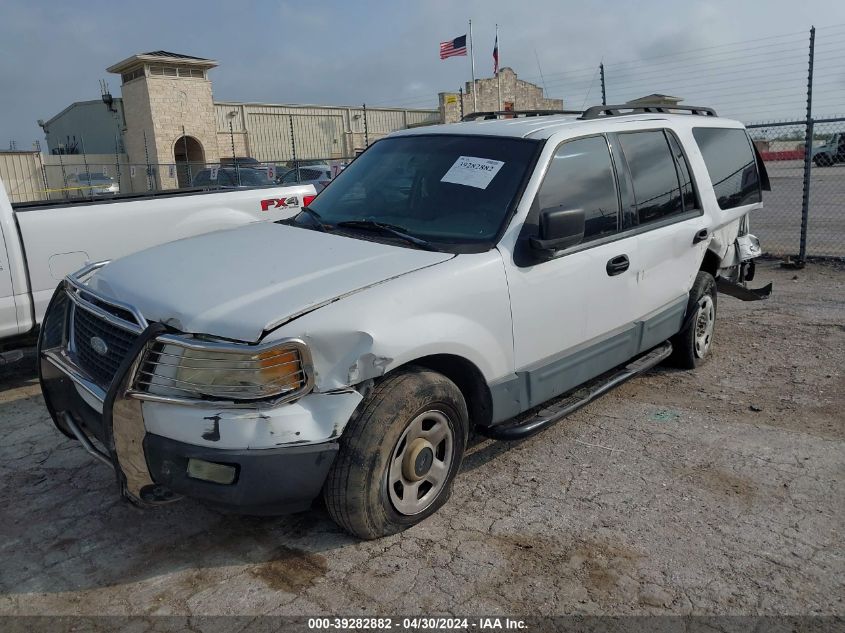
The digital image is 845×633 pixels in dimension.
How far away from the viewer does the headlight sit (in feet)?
8.95

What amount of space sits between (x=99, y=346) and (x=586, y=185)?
2726 mm

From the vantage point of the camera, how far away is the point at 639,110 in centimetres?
520

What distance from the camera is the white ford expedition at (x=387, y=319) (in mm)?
2783

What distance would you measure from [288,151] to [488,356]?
143ft

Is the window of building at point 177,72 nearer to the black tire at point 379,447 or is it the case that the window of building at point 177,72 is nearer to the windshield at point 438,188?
the windshield at point 438,188

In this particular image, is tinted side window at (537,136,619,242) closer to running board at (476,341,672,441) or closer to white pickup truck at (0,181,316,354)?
running board at (476,341,672,441)

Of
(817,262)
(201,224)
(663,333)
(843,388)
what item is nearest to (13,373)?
(201,224)

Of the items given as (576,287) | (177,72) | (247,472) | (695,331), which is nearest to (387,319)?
(247,472)

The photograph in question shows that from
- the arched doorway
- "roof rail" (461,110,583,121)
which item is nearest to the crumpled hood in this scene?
"roof rail" (461,110,583,121)

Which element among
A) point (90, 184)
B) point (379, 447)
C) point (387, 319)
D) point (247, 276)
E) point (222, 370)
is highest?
point (90, 184)

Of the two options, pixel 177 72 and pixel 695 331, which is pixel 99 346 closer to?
pixel 695 331

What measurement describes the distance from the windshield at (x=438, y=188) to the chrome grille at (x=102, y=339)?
1415 millimetres

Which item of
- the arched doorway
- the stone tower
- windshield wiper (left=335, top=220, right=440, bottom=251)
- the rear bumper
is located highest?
the stone tower

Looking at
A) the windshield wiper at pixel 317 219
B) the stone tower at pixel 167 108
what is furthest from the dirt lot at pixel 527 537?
the stone tower at pixel 167 108
